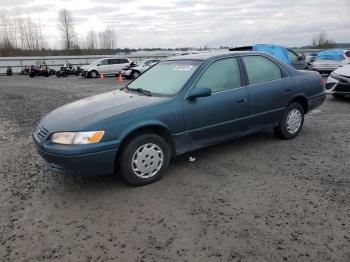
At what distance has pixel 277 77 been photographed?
5.64 metres

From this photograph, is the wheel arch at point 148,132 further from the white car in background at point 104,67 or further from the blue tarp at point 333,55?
the white car in background at point 104,67

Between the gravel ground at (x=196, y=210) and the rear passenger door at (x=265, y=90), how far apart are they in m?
0.55

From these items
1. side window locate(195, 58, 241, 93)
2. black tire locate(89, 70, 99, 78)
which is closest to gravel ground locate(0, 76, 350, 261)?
side window locate(195, 58, 241, 93)

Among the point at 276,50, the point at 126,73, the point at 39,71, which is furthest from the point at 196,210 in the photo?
the point at 39,71

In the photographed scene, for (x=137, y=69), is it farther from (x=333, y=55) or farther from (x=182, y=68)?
(x=182, y=68)

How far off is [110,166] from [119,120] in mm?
549

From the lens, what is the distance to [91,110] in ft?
14.1

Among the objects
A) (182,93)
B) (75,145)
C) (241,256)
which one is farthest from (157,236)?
(182,93)

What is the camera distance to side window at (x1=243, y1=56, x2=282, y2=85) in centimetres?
529

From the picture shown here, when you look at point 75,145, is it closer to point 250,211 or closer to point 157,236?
point 157,236

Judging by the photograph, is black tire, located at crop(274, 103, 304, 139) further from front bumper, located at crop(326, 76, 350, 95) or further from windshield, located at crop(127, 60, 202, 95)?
front bumper, located at crop(326, 76, 350, 95)

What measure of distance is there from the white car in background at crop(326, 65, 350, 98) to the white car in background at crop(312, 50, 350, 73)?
1053cm

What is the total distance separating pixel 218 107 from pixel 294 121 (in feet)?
6.37

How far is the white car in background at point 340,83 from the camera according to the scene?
9.42 metres
